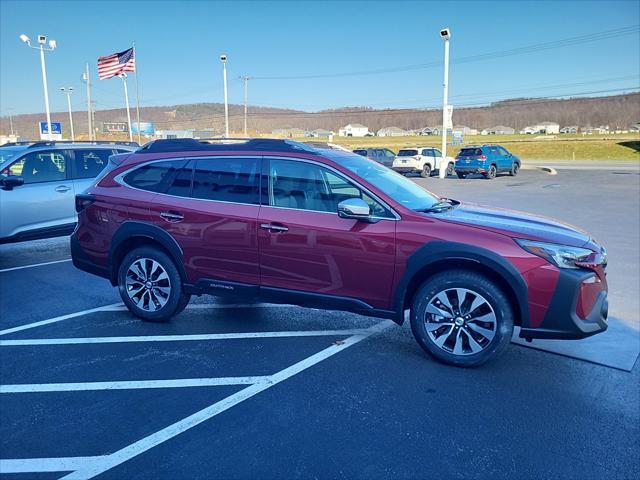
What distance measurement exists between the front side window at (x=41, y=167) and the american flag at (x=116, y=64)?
25.4m

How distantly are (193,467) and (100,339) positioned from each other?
244 cm

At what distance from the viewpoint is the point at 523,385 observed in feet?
12.9

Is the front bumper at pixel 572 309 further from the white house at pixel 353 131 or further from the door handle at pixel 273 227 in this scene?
the white house at pixel 353 131

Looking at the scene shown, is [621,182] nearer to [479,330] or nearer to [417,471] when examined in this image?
[479,330]

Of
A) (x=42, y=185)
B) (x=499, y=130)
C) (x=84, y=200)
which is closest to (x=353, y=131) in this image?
(x=499, y=130)

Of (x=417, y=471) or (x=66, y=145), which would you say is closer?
(x=417, y=471)

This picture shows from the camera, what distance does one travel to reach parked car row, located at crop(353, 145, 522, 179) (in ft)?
89.5

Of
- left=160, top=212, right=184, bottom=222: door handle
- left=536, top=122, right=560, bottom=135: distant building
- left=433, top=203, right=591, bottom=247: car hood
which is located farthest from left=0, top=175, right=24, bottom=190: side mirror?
left=536, top=122, right=560, bottom=135: distant building

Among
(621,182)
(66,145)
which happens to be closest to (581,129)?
(621,182)

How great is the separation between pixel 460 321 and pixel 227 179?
8.12ft

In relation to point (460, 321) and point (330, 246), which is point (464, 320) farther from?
point (330, 246)

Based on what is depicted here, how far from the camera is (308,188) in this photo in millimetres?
4598

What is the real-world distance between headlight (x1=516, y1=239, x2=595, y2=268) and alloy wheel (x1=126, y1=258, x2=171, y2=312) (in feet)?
11.0

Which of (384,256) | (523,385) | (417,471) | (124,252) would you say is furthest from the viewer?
(124,252)
